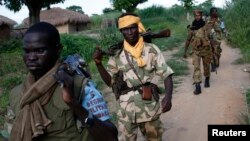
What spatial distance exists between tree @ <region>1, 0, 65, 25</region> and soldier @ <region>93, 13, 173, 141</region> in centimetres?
1887

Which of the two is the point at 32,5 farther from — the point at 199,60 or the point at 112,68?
the point at 112,68

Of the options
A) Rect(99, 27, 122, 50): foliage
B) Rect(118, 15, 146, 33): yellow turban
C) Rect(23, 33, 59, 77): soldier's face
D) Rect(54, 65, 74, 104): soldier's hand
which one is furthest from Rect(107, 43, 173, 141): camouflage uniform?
Rect(99, 27, 122, 50): foliage

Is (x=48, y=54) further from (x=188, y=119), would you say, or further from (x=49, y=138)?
(x=188, y=119)

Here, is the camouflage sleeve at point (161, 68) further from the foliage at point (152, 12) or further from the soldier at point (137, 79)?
the foliage at point (152, 12)

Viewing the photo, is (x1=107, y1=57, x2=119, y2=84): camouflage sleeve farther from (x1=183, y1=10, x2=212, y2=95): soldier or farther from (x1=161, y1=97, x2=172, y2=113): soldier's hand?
(x1=183, y1=10, x2=212, y2=95): soldier

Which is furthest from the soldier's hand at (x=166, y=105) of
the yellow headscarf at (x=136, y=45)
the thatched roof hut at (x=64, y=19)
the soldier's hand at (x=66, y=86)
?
the thatched roof hut at (x=64, y=19)

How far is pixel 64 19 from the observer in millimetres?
34344

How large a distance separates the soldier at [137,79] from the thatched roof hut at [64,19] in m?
30.9

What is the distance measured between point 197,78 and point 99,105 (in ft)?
19.9

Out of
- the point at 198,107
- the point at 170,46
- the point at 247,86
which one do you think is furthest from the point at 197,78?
the point at 170,46

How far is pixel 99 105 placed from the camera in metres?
2.10

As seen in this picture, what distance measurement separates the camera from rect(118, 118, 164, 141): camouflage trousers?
12.5ft

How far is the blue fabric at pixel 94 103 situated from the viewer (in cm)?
208

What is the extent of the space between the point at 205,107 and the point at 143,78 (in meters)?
3.67
